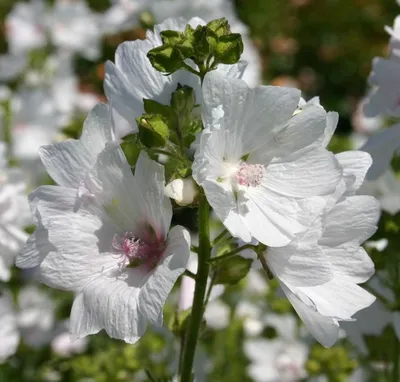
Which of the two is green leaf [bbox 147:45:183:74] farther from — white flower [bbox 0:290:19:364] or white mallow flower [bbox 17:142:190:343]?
white flower [bbox 0:290:19:364]

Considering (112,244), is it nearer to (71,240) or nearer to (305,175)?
(71,240)

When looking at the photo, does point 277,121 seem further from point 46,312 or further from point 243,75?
point 46,312

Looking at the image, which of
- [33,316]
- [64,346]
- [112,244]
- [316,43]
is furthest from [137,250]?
[316,43]

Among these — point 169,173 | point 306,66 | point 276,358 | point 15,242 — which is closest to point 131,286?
point 169,173

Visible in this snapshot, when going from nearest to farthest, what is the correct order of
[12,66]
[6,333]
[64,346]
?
[6,333] < [64,346] < [12,66]

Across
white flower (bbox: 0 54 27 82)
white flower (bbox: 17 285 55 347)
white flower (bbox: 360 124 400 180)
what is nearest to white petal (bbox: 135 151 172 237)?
white flower (bbox: 360 124 400 180)

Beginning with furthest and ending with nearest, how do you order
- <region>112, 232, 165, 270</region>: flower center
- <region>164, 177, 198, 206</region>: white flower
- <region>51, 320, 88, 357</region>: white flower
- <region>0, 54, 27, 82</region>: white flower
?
<region>0, 54, 27, 82</region>: white flower
<region>51, 320, 88, 357</region>: white flower
<region>112, 232, 165, 270</region>: flower center
<region>164, 177, 198, 206</region>: white flower
